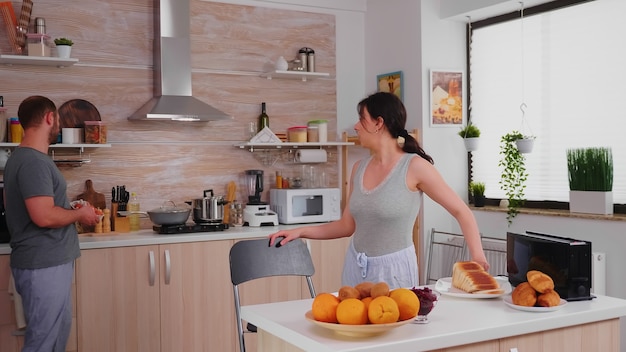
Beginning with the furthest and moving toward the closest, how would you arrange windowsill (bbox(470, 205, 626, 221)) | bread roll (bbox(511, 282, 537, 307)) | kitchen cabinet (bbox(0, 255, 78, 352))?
1. windowsill (bbox(470, 205, 626, 221))
2. kitchen cabinet (bbox(0, 255, 78, 352))
3. bread roll (bbox(511, 282, 537, 307))

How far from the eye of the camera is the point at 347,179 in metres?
5.32

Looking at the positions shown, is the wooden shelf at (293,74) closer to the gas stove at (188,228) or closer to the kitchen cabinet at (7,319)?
the gas stove at (188,228)

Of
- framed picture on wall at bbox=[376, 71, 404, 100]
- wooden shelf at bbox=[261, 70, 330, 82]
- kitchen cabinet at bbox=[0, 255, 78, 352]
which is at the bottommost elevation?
kitchen cabinet at bbox=[0, 255, 78, 352]

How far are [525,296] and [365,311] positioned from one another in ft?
1.95

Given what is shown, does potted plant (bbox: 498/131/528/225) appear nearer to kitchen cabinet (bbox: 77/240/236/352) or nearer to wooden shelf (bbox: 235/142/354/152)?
Result: wooden shelf (bbox: 235/142/354/152)

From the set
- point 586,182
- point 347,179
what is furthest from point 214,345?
point 586,182

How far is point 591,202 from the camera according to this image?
406 centimetres

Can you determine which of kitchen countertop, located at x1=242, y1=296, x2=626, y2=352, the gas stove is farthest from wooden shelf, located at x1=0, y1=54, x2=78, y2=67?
kitchen countertop, located at x1=242, y1=296, x2=626, y2=352

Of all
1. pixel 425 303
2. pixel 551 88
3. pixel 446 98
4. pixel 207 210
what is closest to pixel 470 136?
pixel 446 98

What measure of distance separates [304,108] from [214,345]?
1.85 meters

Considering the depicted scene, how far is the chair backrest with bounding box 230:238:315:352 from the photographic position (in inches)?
112

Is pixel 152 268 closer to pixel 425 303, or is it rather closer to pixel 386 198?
pixel 386 198

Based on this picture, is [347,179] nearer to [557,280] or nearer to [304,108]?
[304,108]

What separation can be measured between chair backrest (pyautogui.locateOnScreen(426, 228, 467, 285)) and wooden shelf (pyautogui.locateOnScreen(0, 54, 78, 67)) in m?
2.62
